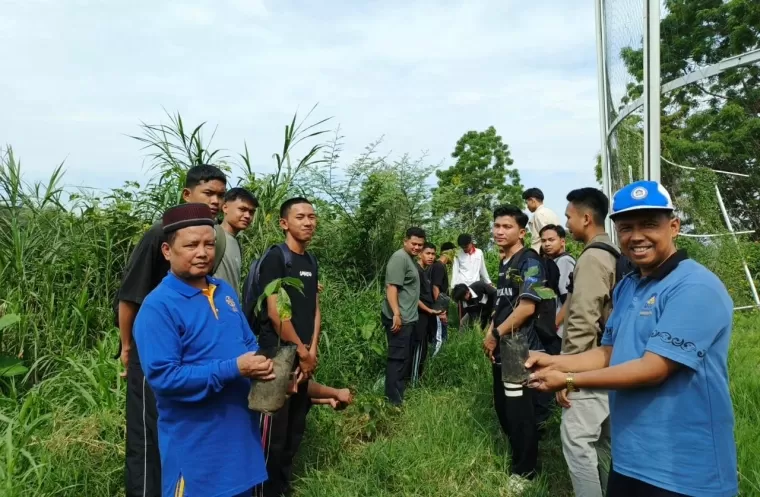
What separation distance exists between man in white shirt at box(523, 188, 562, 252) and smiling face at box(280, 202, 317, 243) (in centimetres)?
360

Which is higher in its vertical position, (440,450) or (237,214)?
(237,214)

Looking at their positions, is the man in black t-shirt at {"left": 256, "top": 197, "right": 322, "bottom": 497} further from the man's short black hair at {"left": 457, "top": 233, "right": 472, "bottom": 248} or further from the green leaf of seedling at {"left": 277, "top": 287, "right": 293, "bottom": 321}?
the man's short black hair at {"left": 457, "top": 233, "right": 472, "bottom": 248}

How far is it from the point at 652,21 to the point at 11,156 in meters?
5.47

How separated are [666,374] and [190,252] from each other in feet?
5.65

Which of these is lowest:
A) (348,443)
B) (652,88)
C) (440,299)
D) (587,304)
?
(348,443)

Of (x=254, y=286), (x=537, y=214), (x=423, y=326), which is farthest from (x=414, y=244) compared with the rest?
(x=254, y=286)

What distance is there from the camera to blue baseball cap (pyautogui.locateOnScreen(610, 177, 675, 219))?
191 cm

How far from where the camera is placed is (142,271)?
2.75 meters

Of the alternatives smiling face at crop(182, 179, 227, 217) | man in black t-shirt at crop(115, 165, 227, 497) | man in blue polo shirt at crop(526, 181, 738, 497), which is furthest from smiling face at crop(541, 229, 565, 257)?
man in black t-shirt at crop(115, 165, 227, 497)

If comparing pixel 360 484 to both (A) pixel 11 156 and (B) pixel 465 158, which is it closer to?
(A) pixel 11 156

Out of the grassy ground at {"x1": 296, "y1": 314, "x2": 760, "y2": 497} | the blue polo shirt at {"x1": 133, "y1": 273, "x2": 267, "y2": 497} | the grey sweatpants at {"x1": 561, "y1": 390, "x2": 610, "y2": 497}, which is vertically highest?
the blue polo shirt at {"x1": 133, "y1": 273, "x2": 267, "y2": 497}

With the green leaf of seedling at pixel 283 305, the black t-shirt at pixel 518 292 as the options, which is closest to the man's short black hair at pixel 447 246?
the black t-shirt at pixel 518 292

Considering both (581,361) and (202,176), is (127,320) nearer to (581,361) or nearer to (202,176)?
(202,176)

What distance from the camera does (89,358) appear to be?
4.50 m
